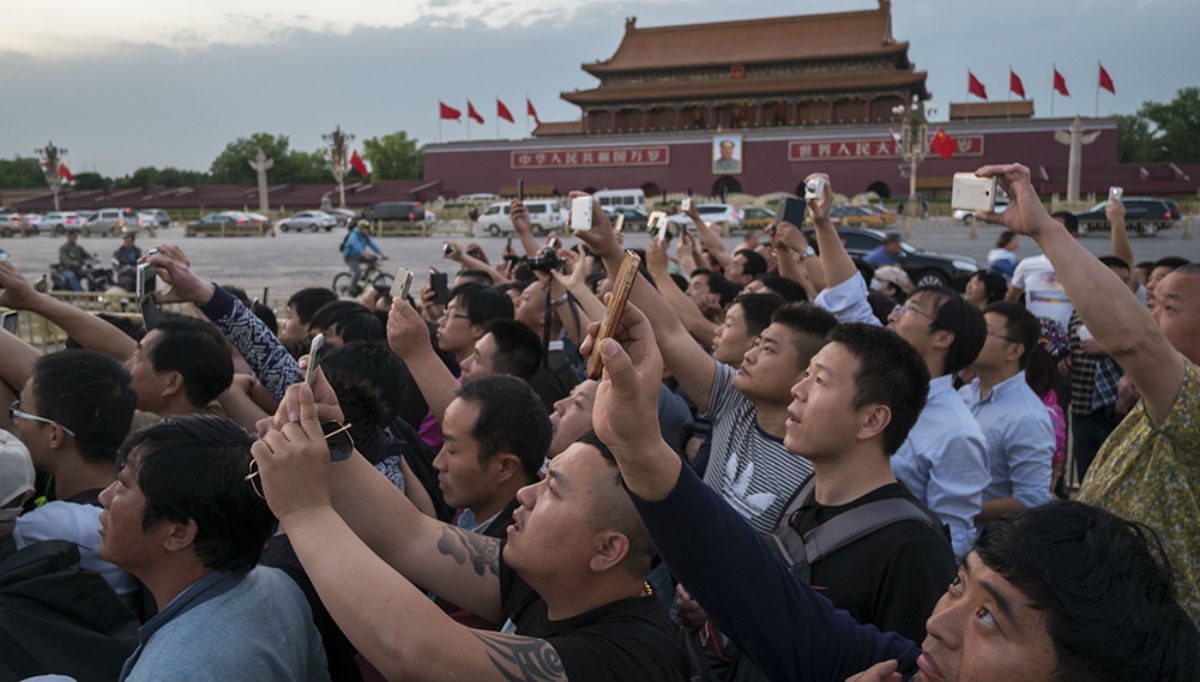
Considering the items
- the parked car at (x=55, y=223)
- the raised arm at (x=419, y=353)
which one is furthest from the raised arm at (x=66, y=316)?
the parked car at (x=55, y=223)

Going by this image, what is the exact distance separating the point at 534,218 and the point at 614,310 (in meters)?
33.5

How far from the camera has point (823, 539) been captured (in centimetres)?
212

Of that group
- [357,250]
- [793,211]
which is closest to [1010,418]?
[793,211]

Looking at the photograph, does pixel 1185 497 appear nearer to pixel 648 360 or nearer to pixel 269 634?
pixel 648 360

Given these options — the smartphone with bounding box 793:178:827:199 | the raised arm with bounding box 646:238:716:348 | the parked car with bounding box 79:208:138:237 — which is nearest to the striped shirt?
the smartphone with bounding box 793:178:827:199

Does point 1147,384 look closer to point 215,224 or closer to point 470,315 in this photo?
point 470,315

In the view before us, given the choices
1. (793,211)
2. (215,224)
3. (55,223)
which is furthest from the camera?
(55,223)

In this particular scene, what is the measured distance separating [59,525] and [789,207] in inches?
160

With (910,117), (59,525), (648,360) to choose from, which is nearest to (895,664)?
(648,360)

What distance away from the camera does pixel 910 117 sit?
36.8 metres

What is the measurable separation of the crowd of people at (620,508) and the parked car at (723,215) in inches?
1111

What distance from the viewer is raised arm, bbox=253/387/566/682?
1513 mm

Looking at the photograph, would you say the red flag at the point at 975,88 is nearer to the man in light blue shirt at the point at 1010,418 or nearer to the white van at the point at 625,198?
the white van at the point at 625,198

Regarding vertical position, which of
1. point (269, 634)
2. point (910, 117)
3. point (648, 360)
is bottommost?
point (269, 634)
